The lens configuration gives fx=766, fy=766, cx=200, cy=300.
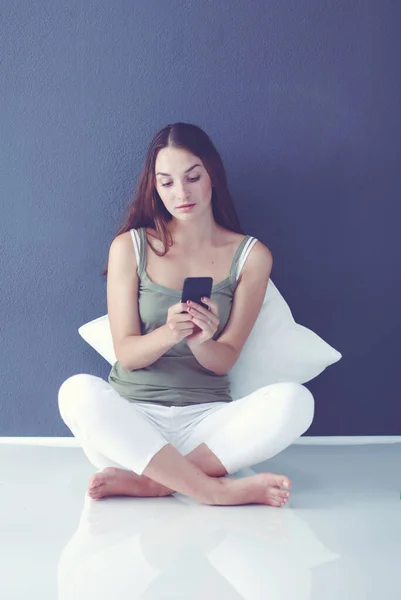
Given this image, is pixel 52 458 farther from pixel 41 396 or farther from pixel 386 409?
pixel 386 409

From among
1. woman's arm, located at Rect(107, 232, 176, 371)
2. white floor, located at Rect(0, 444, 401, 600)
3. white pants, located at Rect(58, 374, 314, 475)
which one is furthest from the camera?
woman's arm, located at Rect(107, 232, 176, 371)

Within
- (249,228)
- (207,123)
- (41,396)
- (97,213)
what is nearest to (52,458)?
(41,396)

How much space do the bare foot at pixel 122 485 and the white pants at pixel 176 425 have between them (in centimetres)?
3

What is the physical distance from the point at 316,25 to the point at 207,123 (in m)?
0.46

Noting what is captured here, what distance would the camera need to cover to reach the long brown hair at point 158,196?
213cm

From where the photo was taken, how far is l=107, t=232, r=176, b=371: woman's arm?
200cm

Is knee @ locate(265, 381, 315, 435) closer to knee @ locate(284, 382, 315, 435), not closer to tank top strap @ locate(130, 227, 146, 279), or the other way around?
knee @ locate(284, 382, 315, 435)

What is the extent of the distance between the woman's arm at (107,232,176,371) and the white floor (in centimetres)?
37

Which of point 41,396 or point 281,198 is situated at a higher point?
point 281,198

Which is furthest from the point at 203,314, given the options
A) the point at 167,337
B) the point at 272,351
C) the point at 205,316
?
the point at 272,351

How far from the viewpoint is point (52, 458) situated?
2287mm

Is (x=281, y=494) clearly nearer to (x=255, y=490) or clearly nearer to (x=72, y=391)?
(x=255, y=490)

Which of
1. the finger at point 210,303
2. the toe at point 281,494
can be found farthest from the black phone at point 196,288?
the toe at point 281,494

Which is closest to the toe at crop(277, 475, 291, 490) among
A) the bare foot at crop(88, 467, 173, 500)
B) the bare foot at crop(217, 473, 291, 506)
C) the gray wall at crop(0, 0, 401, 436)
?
the bare foot at crop(217, 473, 291, 506)
